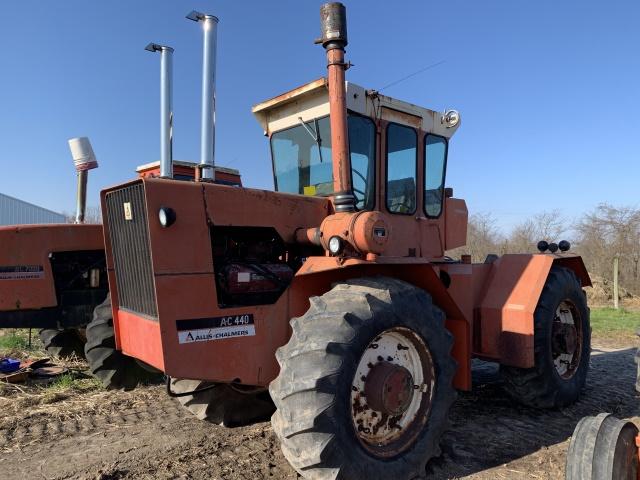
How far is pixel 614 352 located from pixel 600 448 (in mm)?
6893

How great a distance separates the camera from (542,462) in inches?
157

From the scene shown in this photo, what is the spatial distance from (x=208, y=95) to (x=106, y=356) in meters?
2.97

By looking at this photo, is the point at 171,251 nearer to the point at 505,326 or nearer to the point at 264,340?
the point at 264,340

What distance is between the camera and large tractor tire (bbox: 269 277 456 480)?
3.12 m

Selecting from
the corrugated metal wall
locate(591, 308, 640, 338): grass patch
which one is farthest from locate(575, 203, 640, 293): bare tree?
the corrugated metal wall

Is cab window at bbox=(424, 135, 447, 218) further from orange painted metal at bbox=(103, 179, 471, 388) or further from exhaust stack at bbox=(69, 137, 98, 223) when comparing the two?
exhaust stack at bbox=(69, 137, 98, 223)

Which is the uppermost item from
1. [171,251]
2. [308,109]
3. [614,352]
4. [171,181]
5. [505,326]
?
[308,109]

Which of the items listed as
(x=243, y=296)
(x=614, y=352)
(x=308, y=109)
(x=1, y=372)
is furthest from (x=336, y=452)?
(x=614, y=352)

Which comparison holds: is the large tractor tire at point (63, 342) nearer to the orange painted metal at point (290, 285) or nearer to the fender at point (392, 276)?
the orange painted metal at point (290, 285)

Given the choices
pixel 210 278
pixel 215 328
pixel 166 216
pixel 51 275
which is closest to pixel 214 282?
pixel 210 278

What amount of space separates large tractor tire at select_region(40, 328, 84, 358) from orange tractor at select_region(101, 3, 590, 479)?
3874 mm

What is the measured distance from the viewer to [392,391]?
361 centimetres

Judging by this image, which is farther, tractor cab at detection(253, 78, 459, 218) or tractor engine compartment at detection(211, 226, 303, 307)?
tractor cab at detection(253, 78, 459, 218)

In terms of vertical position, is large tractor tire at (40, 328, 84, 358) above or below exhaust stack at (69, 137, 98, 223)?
below
